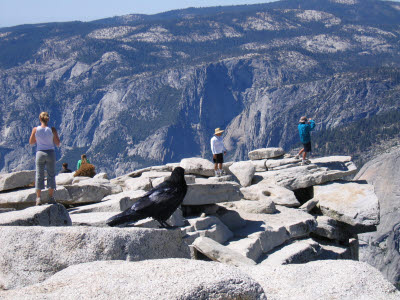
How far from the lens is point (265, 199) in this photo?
17.8 meters

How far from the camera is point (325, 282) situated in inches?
286

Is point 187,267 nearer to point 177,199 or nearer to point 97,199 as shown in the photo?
point 177,199

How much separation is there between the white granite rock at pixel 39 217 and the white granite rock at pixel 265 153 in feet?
45.7

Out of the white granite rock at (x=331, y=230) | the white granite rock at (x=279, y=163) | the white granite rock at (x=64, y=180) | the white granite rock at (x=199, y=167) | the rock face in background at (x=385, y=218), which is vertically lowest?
the rock face in background at (x=385, y=218)

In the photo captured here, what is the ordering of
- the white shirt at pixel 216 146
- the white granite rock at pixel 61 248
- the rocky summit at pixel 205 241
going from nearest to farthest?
1. the rocky summit at pixel 205 241
2. the white granite rock at pixel 61 248
3. the white shirt at pixel 216 146

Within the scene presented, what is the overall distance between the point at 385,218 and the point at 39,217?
1080 inches

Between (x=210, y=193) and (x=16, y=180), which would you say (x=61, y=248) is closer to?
(x=210, y=193)

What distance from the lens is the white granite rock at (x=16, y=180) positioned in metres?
15.8

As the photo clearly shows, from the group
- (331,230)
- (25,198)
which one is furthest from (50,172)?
(331,230)

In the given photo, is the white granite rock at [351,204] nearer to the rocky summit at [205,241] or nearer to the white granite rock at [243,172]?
the rocky summit at [205,241]

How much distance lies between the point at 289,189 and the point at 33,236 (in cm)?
1270

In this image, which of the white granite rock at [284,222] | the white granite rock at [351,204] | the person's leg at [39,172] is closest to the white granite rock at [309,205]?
the white granite rock at [351,204]

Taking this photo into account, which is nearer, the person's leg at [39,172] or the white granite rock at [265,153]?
the person's leg at [39,172]

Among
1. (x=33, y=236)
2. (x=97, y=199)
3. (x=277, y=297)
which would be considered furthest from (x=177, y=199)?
(x=97, y=199)
